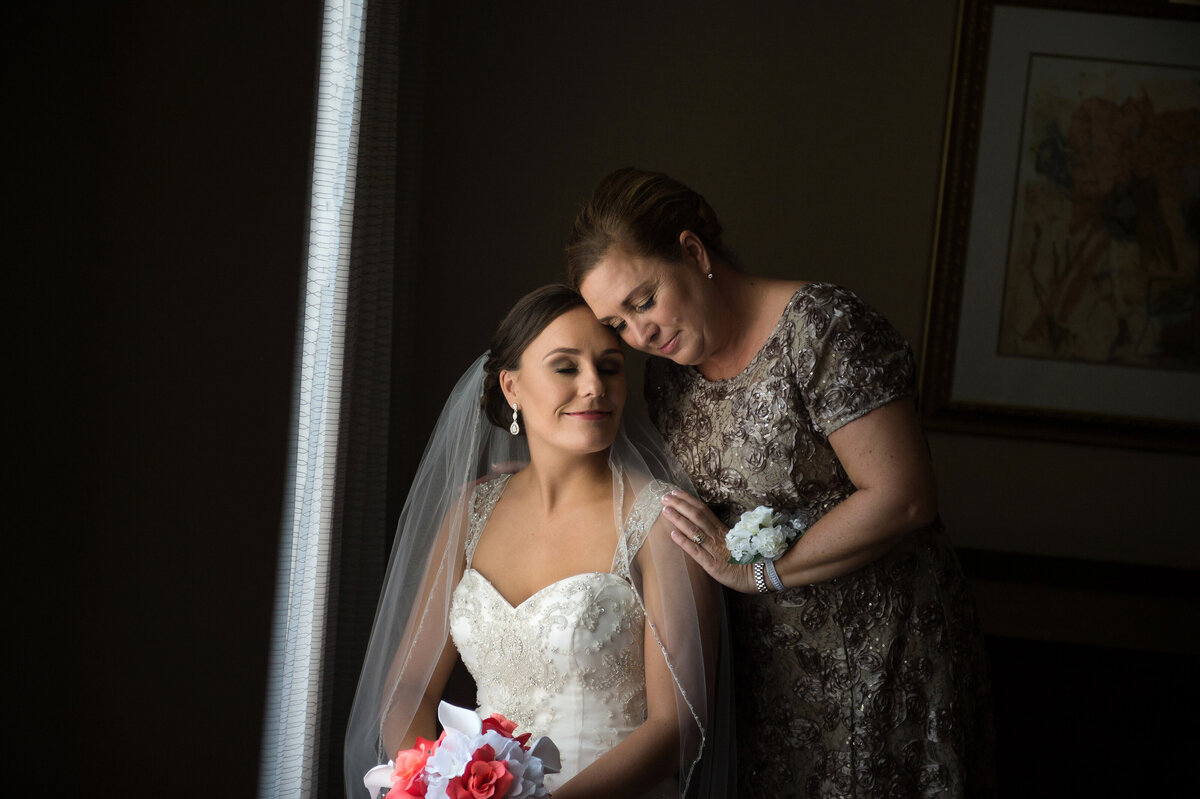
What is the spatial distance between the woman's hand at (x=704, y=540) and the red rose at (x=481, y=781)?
574 millimetres

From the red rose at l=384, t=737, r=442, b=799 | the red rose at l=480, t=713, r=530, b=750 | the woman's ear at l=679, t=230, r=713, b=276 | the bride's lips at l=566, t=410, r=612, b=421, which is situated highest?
the woman's ear at l=679, t=230, r=713, b=276

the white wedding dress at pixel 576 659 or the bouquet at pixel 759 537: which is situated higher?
the bouquet at pixel 759 537

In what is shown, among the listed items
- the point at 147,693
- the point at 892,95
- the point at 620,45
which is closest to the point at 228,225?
the point at 147,693

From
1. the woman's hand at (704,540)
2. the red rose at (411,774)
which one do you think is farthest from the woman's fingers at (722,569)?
the red rose at (411,774)

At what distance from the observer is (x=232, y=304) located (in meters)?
1.07

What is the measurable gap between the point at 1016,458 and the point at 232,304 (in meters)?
3.21

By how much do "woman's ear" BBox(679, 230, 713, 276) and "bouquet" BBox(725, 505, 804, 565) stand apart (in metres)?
0.47

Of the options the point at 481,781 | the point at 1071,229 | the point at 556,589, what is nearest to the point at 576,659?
the point at 556,589

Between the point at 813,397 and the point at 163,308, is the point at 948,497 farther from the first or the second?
the point at 163,308

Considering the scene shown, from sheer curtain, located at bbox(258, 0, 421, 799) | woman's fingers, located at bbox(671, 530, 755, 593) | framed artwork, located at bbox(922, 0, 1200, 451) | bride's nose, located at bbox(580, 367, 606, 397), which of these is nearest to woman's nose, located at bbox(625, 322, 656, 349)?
bride's nose, located at bbox(580, 367, 606, 397)

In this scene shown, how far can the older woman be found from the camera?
67.1 inches

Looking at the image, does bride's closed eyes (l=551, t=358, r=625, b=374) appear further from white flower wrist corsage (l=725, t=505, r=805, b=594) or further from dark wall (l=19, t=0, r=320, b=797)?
dark wall (l=19, t=0, r=320, b=797)

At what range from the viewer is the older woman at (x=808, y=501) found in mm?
1704

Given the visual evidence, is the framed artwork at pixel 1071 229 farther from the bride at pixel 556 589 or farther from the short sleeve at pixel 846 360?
the bride at pixel 556 589
